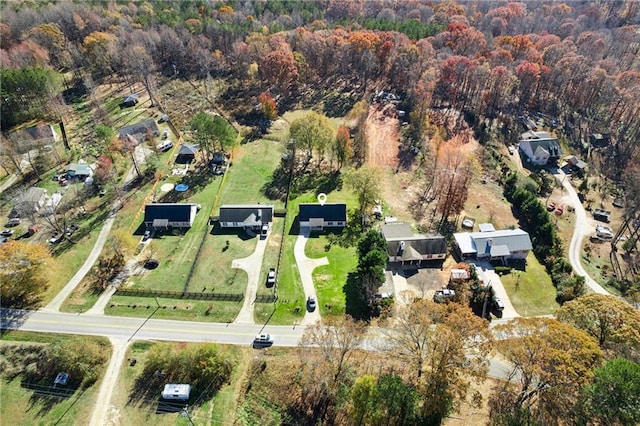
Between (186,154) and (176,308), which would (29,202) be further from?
(176,308)

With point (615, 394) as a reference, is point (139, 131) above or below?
above

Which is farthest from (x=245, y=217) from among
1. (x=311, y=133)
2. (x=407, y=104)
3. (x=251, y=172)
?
(x=407, y=104)

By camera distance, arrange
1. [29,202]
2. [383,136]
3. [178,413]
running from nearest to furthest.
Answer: [178,413] → [29,202] → [383,136]

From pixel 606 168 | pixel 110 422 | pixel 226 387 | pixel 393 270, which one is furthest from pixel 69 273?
pixel 606 168

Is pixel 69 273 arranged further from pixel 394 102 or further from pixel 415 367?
pixel 394 102

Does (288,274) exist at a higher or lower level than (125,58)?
lower
